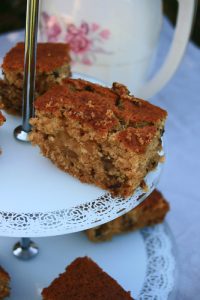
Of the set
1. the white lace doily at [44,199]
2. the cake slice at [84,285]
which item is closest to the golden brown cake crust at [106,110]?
the white lace doily at [44,199]

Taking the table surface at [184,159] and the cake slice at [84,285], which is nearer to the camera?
the cake slice at [84,285]

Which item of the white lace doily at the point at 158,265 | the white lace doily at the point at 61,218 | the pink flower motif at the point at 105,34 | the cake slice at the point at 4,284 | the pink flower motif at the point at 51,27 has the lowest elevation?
the cake slice at the point at 4,284

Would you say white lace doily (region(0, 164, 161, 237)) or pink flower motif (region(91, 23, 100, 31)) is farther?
pink flower motif (region(91, 23, 100, 31))

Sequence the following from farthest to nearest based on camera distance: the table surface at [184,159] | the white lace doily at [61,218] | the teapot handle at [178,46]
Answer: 1. the teapot handle at [178,46]
2. the table surface at [184,159]
3. the white lace doily at [61,218]

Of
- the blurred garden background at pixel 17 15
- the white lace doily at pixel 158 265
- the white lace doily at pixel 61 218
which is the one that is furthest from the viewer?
the blurred garden background at pixel 17 15

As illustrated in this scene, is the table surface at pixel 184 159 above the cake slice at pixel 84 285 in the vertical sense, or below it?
above

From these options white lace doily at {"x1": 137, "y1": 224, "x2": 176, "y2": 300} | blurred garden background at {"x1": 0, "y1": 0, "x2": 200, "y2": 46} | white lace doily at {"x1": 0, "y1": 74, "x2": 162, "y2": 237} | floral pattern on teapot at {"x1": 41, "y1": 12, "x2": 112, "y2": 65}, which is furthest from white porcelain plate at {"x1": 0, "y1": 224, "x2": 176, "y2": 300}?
blurred garden background at {"x1": 0, "y1": 0, "x2": 200, "y2": 46}

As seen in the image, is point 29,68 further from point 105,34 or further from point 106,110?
point 105,34

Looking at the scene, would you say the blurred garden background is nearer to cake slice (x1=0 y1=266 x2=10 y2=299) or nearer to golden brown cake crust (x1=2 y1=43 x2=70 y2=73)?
golden brown cake crust (x1=2 y1=43 x2=70 y2=73)

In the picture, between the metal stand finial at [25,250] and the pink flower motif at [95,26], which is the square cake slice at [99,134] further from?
the pink flower motif at [95,26]
